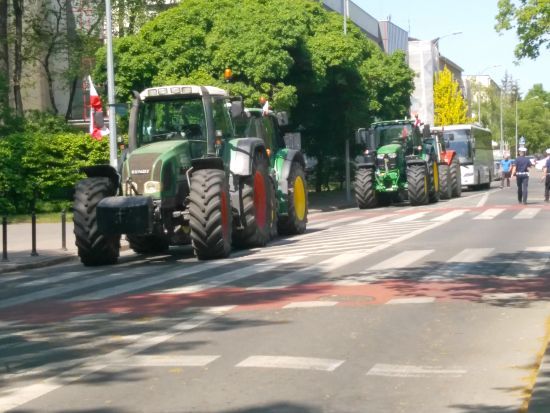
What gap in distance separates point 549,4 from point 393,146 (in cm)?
899

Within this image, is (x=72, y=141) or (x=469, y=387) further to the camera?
(x=72, y=141)

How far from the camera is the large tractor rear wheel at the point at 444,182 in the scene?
46250mm

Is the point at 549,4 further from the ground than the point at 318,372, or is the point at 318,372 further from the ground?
the point at 549,4

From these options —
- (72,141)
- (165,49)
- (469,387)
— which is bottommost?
(469,387)

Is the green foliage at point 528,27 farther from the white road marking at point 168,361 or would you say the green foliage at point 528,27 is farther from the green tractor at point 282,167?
the white road marking at point 168,361

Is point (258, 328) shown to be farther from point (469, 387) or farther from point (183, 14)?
point (183, 14)

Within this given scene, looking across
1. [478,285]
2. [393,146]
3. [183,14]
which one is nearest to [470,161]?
[393,146]

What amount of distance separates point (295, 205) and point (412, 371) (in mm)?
16121

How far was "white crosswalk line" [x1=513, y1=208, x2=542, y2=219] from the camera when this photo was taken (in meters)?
29.9

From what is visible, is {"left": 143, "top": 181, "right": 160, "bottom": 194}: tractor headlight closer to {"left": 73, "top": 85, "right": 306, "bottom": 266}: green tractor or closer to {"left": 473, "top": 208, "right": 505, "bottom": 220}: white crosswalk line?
{"left": 73, "top": 85, "right": 306, "bottom": 266}: green tractor

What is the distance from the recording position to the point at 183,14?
132 feet

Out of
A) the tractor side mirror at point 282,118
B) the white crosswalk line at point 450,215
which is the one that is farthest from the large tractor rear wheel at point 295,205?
the white crosswalk line at point 450,215

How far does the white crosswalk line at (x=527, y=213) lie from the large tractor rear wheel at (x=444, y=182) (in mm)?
12186

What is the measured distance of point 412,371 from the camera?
29.6 feet
